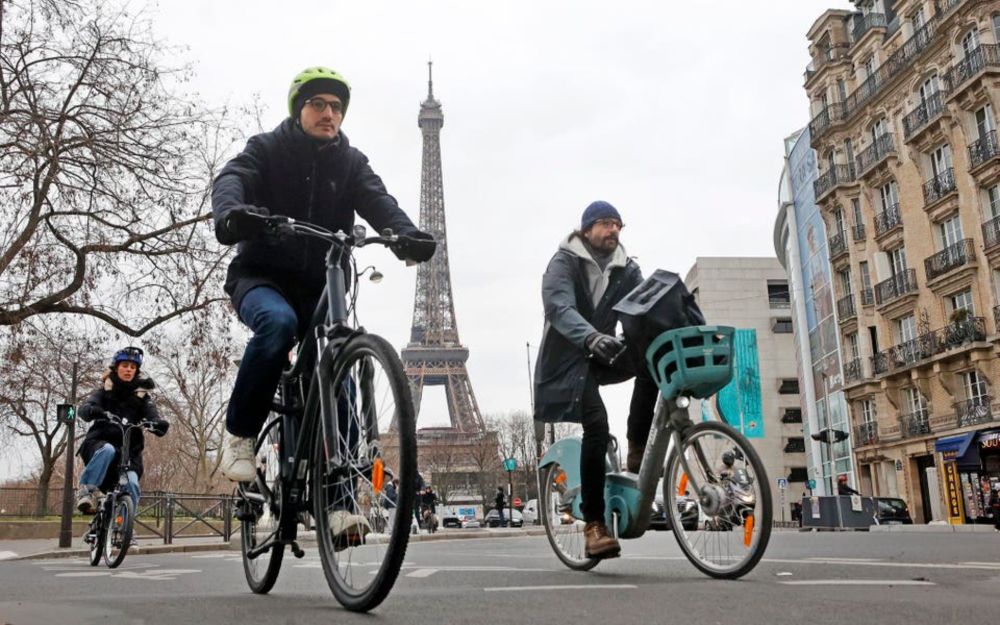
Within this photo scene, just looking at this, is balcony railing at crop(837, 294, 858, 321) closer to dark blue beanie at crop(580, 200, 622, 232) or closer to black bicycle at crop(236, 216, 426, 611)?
dark blue beanie at crop(580, 200, 622, 232)

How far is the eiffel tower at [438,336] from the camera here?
3155 inches

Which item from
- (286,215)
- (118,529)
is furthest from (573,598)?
(118,529)

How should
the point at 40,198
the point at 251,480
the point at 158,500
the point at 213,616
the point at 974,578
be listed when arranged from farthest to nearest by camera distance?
the point at 158,500 → the point at 40,198 → the point at 974,578 → the point at 251,480 → the point at 213,616

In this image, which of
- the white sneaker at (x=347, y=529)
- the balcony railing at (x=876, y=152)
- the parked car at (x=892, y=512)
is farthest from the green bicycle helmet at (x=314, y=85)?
the balcony railing at (x=876, y=152)

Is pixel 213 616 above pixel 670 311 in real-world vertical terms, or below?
below

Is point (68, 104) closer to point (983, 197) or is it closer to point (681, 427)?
point (681, 427)

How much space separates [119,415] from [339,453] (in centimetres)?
587

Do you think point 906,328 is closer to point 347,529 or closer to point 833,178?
point 833,178

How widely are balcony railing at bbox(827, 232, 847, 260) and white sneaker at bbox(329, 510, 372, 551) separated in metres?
41.1

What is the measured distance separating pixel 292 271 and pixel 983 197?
32.7 m

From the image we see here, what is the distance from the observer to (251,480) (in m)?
3.98

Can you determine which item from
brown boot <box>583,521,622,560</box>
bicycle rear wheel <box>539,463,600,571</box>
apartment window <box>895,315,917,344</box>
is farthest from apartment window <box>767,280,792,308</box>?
brown boot <box>583,521,622,560</box>

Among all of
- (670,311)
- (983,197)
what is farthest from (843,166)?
(670,311)

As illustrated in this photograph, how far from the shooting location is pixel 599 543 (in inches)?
186
